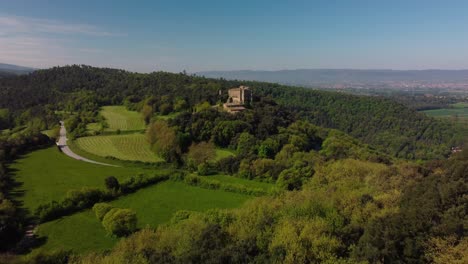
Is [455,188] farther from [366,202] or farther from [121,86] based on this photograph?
[121,86]

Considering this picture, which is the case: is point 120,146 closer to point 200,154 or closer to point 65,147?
point 65,147

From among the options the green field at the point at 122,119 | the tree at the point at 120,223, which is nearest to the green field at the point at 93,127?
the green field at the point at 122,119

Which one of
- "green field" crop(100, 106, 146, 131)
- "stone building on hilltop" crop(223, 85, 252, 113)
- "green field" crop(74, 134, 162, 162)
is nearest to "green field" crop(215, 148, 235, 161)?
"green field" crop(74, 134, 162, 162)

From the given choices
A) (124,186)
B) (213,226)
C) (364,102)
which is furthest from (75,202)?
(364,102)

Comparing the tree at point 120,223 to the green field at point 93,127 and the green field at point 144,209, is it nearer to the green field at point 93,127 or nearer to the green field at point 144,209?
the green field at point 144,209

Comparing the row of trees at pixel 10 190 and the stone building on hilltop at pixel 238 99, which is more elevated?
the stone building on hilltop at pixel 238 99

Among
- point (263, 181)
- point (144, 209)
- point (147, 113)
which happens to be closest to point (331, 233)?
point (144, 209)

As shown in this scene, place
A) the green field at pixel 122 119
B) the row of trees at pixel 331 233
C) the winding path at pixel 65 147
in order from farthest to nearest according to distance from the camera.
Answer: the green field at pixel 122 119 < the winding path at pixel 65 147 < the row of trees at pixel 331 233
